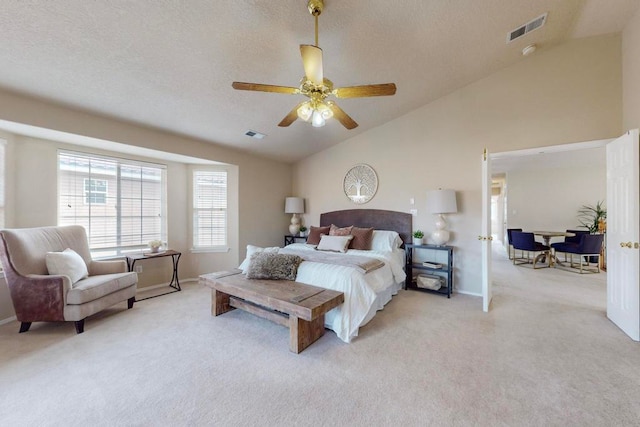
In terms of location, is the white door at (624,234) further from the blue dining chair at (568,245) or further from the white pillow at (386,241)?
the blue dining chair at (568,245)

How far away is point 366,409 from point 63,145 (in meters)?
4.77

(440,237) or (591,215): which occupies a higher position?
(591,215)

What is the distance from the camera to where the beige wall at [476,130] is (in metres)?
3.13

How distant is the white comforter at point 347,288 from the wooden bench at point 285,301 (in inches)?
4.7

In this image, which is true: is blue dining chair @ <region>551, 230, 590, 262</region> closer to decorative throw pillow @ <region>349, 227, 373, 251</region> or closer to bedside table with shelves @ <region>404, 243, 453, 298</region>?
bedside table with shelves @ <region>404, 243, 453, 298</region>

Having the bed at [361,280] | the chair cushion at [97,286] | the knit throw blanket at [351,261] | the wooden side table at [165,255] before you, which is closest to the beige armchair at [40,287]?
the chair cushion at [97,286]

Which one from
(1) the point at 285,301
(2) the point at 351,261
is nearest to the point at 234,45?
(1) the point at 285,301

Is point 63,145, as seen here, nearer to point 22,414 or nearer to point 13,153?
point 13,153

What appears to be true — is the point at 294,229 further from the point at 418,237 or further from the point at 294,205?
the point at 418,237

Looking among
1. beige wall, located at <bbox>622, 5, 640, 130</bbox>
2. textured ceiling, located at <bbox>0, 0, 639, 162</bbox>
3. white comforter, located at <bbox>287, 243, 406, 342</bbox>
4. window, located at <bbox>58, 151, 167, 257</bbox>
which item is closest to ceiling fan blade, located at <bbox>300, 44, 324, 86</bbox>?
textured ceiling, located at <bbox>0, 0, 639, 162</bbox>

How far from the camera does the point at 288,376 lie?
1.99m

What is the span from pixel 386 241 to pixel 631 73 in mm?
3422

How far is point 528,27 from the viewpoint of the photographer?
283 cm

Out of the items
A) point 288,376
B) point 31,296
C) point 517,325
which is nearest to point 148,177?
point 31,296
